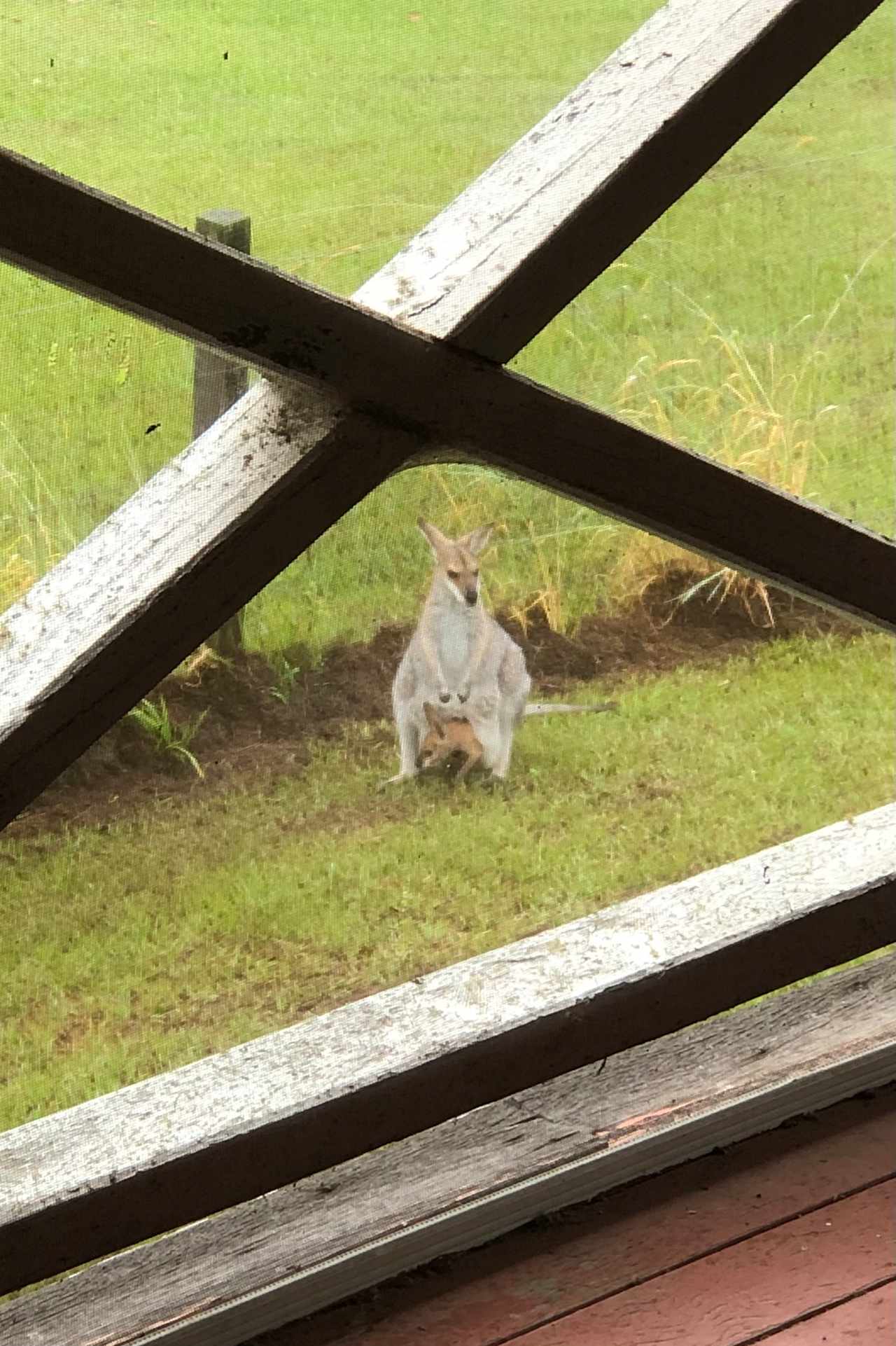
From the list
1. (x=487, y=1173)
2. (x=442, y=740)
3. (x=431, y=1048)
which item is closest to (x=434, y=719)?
(x=442, y=740)

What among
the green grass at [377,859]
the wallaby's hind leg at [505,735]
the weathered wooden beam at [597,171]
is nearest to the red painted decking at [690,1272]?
the green grass at [377,859]

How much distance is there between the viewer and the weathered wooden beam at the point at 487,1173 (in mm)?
1188

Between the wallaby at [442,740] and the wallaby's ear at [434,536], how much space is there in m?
0.13

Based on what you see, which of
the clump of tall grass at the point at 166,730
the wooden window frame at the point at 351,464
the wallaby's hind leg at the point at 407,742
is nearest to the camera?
the wooden window frame at the point at 351,464

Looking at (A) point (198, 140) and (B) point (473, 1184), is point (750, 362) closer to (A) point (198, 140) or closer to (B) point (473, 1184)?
(A) point (198, 140)

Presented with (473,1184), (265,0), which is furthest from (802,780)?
(265,0)

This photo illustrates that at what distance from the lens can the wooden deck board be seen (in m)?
1.20

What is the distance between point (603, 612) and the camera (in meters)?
1.22

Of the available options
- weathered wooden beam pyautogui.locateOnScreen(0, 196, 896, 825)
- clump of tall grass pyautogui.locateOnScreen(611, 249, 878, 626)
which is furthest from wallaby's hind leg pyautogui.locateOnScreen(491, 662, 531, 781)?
weathered wooden beam pyautogui.locateOnScreen(0, 196, 896, 825)

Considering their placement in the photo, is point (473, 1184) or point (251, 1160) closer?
point (251, 1160)

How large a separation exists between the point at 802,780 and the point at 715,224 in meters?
0.50

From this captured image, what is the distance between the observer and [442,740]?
1.18 m

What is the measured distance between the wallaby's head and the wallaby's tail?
0.12m

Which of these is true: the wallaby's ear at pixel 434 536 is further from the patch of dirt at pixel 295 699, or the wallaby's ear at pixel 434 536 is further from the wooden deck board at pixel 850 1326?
the wooden deck board at pixel 850 1326
